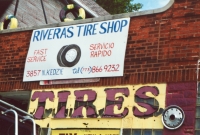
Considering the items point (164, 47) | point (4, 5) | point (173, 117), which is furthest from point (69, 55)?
point (4, 5)

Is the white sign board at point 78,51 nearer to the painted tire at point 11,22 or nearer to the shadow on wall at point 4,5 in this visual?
the painted tire at point 11,22

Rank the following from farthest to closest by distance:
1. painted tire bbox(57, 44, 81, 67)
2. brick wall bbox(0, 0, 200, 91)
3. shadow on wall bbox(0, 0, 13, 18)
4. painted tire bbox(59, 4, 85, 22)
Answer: shadow on wall bbox(0, 0, 13, 18), painted tire bbox(59, 4, 85, 22), painted tire bbox(57, 44, 81, 67), brick wall bbox(0, 0, 200, 91)

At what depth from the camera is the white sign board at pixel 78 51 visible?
9.55m

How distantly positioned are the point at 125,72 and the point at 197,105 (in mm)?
1758

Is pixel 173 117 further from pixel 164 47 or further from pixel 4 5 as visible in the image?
pixel 4 5

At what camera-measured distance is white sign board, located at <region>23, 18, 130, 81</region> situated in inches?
376

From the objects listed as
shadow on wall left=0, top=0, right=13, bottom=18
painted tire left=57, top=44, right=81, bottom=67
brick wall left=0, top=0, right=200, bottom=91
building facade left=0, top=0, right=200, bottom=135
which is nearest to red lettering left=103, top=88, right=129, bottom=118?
building facade left=0, top=0, right=200, bottom=135

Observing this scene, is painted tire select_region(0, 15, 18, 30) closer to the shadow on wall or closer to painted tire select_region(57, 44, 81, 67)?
painted tire select_region(57, 44, 81, 67)

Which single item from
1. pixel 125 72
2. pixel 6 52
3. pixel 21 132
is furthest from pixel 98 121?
pixel 6 52

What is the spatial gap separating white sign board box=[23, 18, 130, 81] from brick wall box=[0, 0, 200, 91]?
205 mm

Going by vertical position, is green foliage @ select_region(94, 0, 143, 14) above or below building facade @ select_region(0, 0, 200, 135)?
above

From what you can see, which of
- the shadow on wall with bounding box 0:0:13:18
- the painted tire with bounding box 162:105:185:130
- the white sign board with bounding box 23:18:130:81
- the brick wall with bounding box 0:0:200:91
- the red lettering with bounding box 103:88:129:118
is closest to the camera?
the painted tire with bounding box 162:105:185:130

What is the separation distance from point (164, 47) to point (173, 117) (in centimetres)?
152

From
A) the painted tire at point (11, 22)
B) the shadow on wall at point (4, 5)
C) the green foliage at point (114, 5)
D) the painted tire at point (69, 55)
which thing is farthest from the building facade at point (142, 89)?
the green foliage at point (114, 5)
